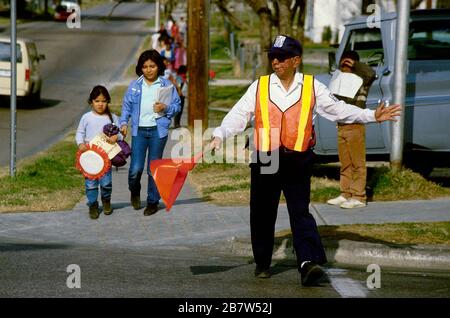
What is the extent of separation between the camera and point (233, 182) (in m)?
14.5

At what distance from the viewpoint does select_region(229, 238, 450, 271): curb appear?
978 cm

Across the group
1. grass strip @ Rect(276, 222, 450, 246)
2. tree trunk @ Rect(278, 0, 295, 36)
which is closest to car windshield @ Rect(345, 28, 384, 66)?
grass strip @ Rect(276, 222, 450, 246)

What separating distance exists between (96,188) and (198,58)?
19.1 ft

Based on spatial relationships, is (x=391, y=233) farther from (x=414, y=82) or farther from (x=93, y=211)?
(x=414, y=82)

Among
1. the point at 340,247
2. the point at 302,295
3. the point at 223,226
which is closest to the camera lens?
the point at 302,295

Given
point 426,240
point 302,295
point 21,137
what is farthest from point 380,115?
point 21,137

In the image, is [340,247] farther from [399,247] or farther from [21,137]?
[21,137]

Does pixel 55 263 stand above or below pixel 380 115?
below

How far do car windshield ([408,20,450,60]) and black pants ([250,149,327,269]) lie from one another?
19.4ft


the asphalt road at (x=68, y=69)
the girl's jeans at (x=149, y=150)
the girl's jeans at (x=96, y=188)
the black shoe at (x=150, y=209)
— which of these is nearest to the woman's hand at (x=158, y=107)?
the girl's jeans at (x=149, y=150)

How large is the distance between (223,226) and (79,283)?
3.11 m

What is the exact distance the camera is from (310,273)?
8.48 m

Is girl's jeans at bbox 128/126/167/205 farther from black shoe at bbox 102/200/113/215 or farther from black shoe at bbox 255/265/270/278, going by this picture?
black shoe at bbox 255/265/270/278
